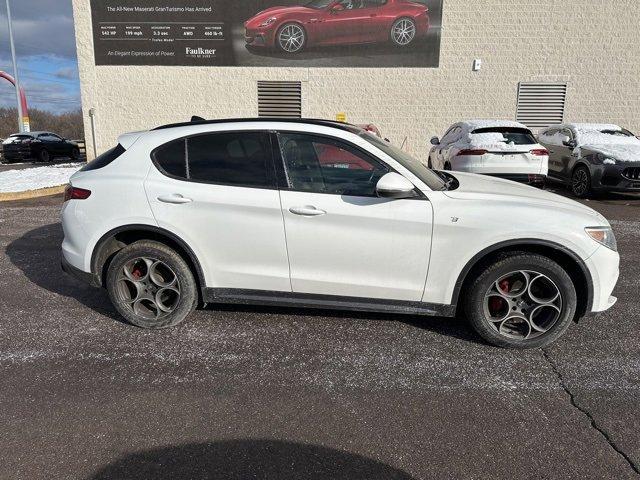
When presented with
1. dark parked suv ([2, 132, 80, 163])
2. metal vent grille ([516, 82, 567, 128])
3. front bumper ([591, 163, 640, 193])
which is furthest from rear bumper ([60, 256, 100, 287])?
dark parked suv ([2, 132, 80, 163])

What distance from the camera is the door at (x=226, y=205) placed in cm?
354

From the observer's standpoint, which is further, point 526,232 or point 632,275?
point 632,275

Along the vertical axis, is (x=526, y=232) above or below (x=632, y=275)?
above

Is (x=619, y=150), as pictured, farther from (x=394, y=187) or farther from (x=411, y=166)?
(x=394, y=187)

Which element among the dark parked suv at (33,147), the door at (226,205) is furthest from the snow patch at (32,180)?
the door at (226,205)

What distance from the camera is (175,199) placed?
3617 mm

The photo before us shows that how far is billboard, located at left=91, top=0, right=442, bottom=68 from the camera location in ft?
49.5

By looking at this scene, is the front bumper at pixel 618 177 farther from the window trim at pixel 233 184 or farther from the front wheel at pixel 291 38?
the front wheel at pixel 291 38

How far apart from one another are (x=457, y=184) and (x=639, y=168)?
7.48 metres

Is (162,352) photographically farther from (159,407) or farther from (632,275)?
(632,275)

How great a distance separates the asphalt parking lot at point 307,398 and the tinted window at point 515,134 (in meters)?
5.62

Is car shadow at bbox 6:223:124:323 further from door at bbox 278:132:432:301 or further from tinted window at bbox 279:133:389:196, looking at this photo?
tinted window at bbox 279:133:389:196

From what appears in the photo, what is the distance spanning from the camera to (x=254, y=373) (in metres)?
3.20

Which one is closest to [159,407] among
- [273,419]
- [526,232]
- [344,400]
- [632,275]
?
[273,419]
